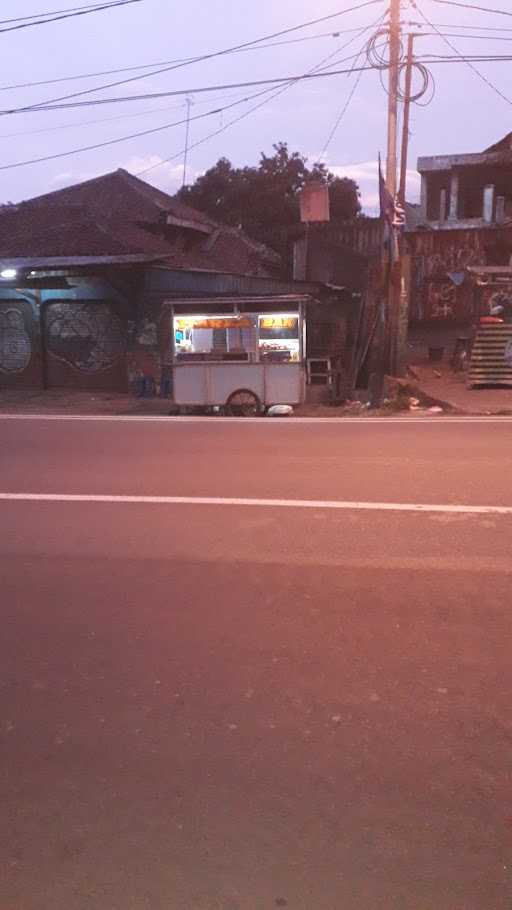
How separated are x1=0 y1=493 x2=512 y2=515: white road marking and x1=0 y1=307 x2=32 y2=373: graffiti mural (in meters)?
15.6

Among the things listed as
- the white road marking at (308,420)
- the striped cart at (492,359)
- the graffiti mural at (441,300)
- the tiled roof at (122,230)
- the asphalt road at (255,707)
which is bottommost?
the asphalt road at (255,707)

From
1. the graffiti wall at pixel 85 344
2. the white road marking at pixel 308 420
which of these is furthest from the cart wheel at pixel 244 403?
the graffiti wall at pixel 85 344

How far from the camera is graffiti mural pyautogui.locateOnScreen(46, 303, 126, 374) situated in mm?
21562

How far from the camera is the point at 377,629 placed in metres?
4.30

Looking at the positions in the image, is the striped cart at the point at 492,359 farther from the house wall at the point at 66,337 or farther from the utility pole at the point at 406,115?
the house wall at the point at 66,337

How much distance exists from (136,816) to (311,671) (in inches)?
50.3

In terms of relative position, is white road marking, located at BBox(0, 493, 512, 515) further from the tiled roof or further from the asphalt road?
the tiled roof

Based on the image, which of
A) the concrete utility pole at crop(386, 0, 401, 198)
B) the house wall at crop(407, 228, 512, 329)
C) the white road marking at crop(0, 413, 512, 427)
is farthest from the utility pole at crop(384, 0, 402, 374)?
the house wall at crop(407, 228, 512, 329)

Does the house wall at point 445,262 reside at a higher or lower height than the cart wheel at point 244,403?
higher

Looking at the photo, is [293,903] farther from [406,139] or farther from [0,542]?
[406,139]

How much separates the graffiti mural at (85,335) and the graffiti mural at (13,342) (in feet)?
2.37

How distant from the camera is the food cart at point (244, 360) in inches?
603

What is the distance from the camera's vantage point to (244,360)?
15.5m

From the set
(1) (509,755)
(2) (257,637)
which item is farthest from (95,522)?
(1) (509,755)
